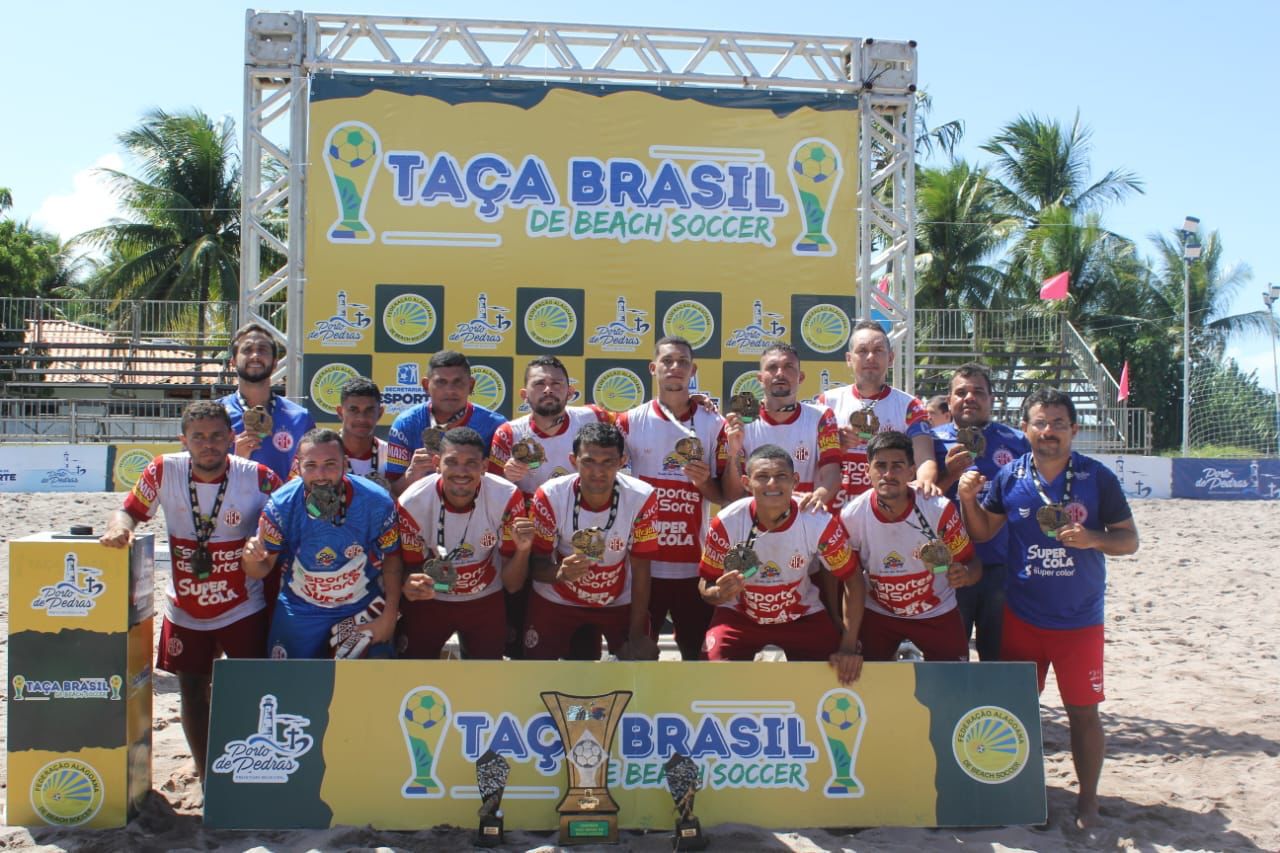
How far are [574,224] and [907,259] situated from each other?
2895 millimetres

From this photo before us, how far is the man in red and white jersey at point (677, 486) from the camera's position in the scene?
554cm

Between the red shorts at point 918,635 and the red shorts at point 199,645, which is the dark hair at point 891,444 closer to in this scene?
the red shorts at point 918,635

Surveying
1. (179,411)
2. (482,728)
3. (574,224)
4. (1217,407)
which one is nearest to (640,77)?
(574,224)

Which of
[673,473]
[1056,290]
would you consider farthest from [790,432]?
[1056,290]

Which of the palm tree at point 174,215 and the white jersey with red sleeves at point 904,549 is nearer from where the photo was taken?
the white jersey with red sleeves at point 904,549

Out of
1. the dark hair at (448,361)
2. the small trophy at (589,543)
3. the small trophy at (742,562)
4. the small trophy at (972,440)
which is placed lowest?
the small trophy at (742,562)

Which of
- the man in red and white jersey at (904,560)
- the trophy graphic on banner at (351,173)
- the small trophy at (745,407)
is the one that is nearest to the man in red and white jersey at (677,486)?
the small trophy at (745,407)

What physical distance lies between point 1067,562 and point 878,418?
1.42m

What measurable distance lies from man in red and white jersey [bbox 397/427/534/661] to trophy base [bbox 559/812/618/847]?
3.56ft

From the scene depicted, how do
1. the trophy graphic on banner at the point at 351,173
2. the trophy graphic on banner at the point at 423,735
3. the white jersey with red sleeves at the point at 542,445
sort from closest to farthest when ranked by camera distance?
the trophy graphic on banner at the point at 423,735 → the white jersey with red sleeves at the point at 542,445 → the trophy graphic on banner at the point at 351,173

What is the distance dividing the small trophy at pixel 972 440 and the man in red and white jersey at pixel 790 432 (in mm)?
676

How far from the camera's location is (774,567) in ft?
16.3

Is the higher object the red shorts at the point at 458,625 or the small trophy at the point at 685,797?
the red shorts at the point at 458,625

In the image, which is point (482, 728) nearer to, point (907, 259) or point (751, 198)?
point (751, 198)
